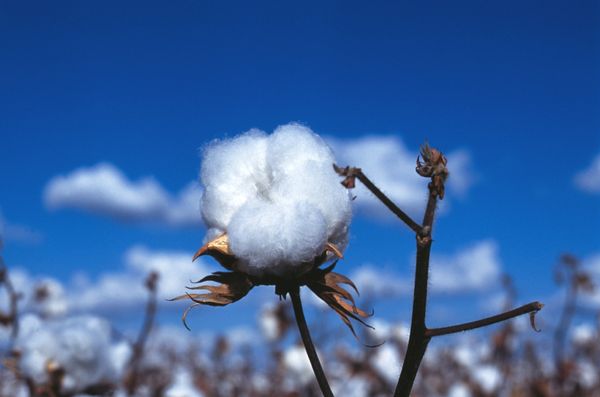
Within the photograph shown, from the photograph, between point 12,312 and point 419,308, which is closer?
point 419,308

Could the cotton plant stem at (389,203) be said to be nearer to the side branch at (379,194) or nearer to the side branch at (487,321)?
the side branch at (379,194)

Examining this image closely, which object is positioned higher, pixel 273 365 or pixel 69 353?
pixel 273 365

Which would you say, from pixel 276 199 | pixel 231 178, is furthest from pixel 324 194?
pixel 231 178

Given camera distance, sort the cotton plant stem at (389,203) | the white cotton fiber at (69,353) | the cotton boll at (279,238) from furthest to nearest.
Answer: the white cotton fiber at (69,353) → the cotton boll at (279,238) → the cotton plant stem at (389,203)

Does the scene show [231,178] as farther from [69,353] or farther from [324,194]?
[69,353]

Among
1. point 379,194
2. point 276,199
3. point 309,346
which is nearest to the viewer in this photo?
point 379,194

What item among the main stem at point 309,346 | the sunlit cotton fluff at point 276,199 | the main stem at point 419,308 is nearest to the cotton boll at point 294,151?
the sunlit cotton fluff at point 276,199

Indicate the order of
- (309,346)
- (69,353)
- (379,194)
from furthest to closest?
1. (69,353)
2. (309,346)
3. (379,194)
